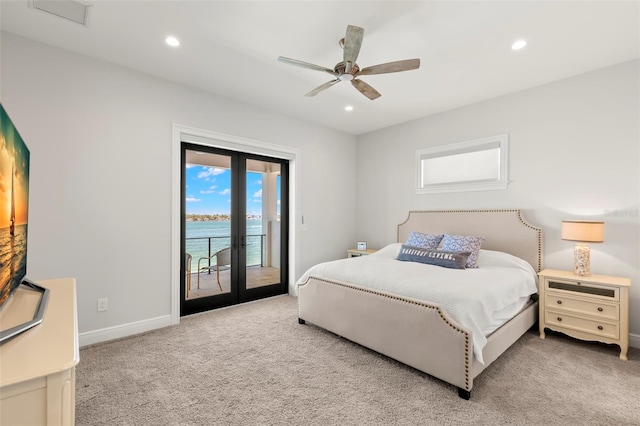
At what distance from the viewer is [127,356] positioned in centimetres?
262

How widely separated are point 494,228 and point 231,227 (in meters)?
3.47

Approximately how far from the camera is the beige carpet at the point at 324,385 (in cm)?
187

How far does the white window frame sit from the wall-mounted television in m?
4.35

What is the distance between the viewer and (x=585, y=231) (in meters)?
2.83

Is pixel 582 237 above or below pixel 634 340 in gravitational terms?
above

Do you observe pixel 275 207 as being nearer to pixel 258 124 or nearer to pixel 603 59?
pixel 258 124

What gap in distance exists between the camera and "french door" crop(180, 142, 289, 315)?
375cm

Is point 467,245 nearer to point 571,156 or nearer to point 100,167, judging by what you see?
point 571,156

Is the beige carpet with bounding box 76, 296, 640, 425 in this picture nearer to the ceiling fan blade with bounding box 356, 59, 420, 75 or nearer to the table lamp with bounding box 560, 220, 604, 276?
the table lamp with bounding box 560, 220, 604, 276

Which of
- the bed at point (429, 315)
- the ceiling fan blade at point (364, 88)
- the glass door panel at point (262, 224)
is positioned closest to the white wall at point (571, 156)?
the bed at point (429, 315)


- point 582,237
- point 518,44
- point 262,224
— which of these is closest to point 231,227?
point 262,224

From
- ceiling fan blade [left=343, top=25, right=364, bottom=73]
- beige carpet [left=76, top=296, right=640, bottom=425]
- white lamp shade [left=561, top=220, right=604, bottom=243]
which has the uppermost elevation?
ceiling fan blade [left=343, top=25, right=364, bottom=73]

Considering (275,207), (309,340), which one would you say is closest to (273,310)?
(309,340)

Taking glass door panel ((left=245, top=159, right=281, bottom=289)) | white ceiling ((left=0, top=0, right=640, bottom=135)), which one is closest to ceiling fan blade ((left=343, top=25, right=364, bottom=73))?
white ceiling ((left=0, top=0, right=640, bottom=135))
